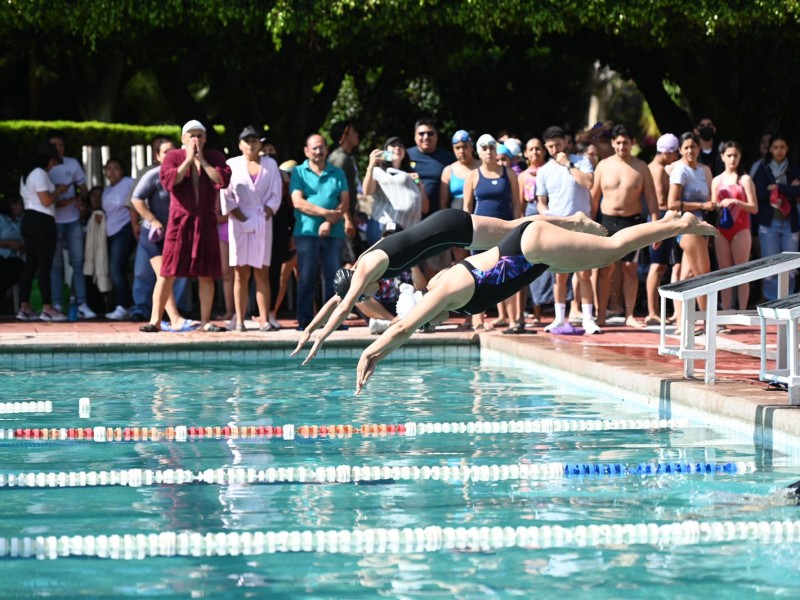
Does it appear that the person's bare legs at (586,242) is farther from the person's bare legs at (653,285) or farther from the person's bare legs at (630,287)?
the person's bare legs at (630,287)

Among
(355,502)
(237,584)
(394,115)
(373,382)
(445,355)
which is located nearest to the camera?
(237,584)

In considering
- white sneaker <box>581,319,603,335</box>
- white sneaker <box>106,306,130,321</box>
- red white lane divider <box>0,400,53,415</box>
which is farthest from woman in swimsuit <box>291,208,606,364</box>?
white sneaker <box>106,306,130,321</box>

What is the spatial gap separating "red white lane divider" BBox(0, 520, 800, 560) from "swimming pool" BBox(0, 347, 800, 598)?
0.01 meters

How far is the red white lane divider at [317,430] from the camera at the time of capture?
29.9 feet

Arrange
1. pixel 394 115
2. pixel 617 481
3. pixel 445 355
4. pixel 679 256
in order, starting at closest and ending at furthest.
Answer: pixel 617 481 → pixel 445 355 → pixel 679 256 → pixel 394 115

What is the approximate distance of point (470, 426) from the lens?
943 centimetres

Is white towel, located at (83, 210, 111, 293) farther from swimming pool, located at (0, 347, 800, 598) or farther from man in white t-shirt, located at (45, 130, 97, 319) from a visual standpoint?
swimming pool, located at (0, 347, 800, 598)

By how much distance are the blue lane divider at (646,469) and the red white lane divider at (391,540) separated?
4.59 ft

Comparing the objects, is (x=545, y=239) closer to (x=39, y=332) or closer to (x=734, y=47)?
(x=39, y=332)

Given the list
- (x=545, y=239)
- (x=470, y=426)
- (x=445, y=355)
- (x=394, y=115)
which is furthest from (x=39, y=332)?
(x=394, y=115)

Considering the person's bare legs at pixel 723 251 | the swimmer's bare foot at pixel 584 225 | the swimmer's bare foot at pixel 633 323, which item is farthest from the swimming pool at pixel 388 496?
the person's bare legs at pixel 723 251

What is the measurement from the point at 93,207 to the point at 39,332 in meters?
2.78

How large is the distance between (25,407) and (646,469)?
4.73 metres

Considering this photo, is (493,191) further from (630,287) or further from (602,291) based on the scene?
(630,287)
